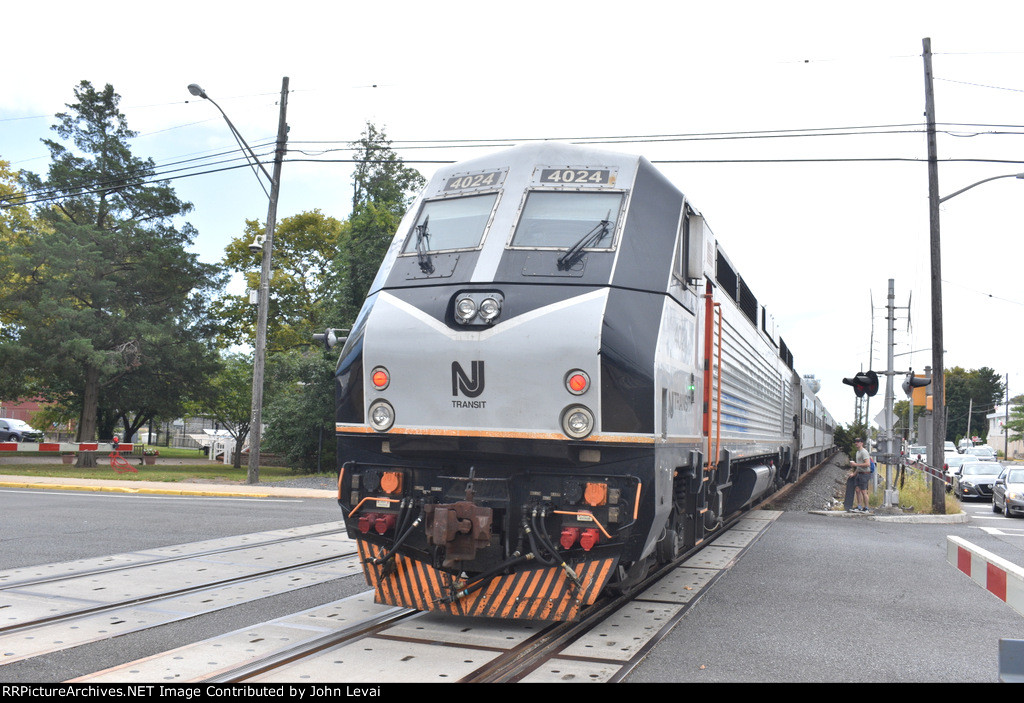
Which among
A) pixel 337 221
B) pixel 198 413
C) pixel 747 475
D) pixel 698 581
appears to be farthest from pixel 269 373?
pixel 698 581

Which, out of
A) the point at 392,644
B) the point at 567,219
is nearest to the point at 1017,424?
the point at 567,219

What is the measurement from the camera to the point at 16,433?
5334cm

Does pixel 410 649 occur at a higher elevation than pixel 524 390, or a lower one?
lower

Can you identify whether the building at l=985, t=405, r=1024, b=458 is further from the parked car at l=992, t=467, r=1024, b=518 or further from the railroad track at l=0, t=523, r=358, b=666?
the railroad track at l=0, t=523, r=358, b=666

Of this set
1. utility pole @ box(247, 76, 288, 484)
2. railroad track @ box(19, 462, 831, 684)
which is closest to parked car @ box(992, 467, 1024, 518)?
railroad track @ box(19, 462, 831, 684)

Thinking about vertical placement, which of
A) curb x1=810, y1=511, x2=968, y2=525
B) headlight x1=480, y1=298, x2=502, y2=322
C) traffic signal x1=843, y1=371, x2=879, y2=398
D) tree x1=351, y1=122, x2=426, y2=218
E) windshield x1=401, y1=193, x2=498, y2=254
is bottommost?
curb x1=810, y1=511, x2=968, y2=525

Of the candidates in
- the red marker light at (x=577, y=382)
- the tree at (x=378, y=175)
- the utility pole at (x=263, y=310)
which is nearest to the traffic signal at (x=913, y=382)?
the red marker light at (x=577, y=382)

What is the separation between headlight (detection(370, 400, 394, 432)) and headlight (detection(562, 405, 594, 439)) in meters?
1.32

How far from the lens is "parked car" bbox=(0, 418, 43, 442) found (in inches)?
2058

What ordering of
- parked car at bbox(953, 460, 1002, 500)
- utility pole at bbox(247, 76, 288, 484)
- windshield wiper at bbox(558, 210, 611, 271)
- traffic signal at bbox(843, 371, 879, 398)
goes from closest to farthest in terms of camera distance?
windshield wiper at bbox(558, 210, 611, 271)
traffic signal at bbox(843, 371, 879, 398)
utility pole at bbox(247, 76, 288, 484)
parked car at bbox(953, 460, 1002, 500)

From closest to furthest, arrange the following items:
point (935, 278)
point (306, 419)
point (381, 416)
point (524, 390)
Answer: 1. point (524, 390)
2. point (381, 416)
3. point (935, 278)
4. point (306, 419)

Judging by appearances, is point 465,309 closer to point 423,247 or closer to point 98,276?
point 423,247

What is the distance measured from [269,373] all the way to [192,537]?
22.2 meters

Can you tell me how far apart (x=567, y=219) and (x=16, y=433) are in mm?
56667
